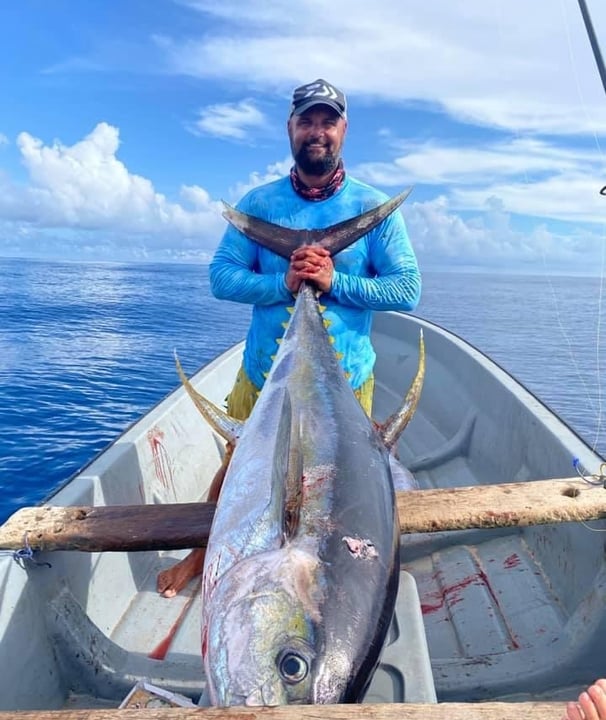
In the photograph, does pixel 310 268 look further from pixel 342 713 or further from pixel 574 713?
pixel 574 713

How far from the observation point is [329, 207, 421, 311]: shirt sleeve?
288 centimetres

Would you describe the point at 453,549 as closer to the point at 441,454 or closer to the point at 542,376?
the point at 441,454

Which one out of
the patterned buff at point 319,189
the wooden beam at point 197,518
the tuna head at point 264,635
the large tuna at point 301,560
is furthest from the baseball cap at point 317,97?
the tuna head at point 264,635

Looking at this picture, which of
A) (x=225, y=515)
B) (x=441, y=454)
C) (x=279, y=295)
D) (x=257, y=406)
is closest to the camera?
(x=225, y=515)

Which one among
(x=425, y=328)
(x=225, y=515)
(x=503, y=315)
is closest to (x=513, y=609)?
(x=225, y=515)

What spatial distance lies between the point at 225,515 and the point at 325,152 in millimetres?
1968

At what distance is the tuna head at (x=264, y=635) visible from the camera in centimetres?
129

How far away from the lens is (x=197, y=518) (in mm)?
2205

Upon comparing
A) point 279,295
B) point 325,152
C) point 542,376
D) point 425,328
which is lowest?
point 542,376

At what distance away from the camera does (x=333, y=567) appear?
1540mm

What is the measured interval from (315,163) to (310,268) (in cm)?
62

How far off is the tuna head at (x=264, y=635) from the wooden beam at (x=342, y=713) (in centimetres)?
9

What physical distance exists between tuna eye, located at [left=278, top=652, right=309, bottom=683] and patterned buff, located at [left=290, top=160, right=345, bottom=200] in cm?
238

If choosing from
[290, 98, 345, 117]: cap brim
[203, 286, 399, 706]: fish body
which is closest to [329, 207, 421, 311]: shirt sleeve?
[290, 98, 345, 117]: cap brim
